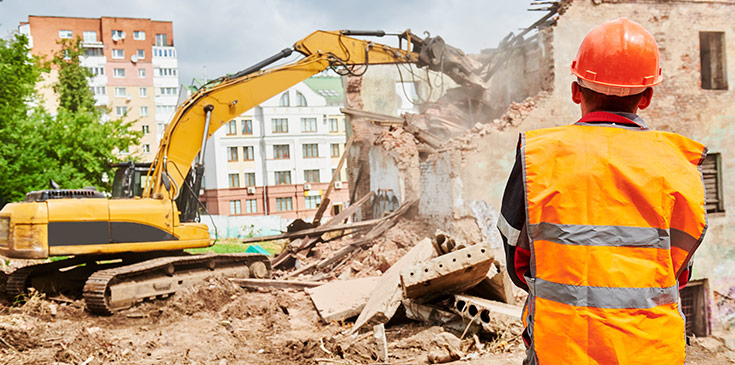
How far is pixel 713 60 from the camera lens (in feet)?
46.3

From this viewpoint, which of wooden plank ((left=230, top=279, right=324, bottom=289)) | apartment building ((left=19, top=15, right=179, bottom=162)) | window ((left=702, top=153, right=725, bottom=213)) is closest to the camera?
wooden plank ((left=230, top=279, right=324, bottom=289))

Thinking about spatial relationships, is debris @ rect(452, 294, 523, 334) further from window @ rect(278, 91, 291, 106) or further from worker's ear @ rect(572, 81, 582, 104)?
window @ rect(278, 91, 291, 106)

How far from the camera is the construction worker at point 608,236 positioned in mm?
1938

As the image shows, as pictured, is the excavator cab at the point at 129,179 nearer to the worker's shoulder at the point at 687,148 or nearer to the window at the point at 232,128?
the worker's shoulder at the point at 687,148

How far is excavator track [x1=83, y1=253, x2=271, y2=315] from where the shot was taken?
28.6 feet

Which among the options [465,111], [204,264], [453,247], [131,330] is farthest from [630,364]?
[465,111]

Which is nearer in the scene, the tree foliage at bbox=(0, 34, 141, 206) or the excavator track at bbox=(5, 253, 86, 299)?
the excavator track at bbox=(5, 253, 86, 299)

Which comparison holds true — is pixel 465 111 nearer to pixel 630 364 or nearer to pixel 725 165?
pixel 725 165

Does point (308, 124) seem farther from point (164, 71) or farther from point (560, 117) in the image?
point (560, 117)

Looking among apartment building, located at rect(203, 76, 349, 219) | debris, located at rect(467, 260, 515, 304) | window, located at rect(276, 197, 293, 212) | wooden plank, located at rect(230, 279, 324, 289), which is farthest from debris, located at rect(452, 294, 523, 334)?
window, located at rect(276, 197, 293, 212)

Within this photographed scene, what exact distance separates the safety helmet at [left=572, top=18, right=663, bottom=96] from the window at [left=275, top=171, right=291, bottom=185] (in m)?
46.7

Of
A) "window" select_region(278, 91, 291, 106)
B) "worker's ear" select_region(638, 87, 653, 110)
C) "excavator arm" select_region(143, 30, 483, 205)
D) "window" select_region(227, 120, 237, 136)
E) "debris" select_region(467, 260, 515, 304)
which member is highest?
"window" select_region(278, 91, 291, 106)

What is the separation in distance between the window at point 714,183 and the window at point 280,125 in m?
38.1

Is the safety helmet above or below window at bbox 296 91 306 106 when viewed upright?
below
